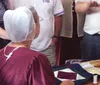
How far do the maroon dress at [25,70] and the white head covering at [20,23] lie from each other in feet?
0.35

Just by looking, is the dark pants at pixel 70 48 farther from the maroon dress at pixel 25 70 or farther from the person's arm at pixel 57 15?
the maroon dress at pixel 25 70

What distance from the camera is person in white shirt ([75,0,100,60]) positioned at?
2.31 m

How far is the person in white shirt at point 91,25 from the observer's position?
231 centimetres

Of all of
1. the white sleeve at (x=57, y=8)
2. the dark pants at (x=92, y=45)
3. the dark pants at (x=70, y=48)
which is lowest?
the dark pants at (x=70, y=48)

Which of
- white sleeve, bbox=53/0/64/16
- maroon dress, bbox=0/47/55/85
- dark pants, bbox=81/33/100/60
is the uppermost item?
white sleeve, bbox=53/0/64/16

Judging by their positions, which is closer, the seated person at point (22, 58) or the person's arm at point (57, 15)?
the seated person at point (22, 58)

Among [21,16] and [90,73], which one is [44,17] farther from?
[21,16]

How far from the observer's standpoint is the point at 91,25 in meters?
2.36

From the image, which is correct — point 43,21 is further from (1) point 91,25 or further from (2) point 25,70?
(2) point 25,70

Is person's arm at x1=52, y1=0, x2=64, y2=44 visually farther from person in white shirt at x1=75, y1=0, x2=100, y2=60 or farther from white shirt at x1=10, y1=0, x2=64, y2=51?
person in white shirt at x1=75, y1=0, x2=100, y2=60

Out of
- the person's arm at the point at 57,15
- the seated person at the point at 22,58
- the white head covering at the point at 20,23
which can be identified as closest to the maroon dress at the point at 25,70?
the seated person at the point at 22,58

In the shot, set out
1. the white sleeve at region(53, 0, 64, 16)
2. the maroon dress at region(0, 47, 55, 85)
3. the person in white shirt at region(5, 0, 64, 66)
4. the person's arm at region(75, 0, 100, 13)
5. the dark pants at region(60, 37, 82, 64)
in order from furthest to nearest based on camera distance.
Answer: the dark pants at region(60, 37, 82, 64), the white sleeve at region(53, 0, 64, 16), the person in white shirt at region(5, 0, 64, 66), the person's arm at region(75, 0, 100, 13), the maroon dress at region(0, 47, 55, 85)

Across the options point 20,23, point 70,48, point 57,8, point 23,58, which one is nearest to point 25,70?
point 23,58

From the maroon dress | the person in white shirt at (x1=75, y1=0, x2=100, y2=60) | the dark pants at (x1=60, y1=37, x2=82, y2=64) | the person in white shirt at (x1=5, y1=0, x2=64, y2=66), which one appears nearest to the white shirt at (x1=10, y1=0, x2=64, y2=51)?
the person in white shirt at (x1=5, y1=0, x2=64, y2=66)
